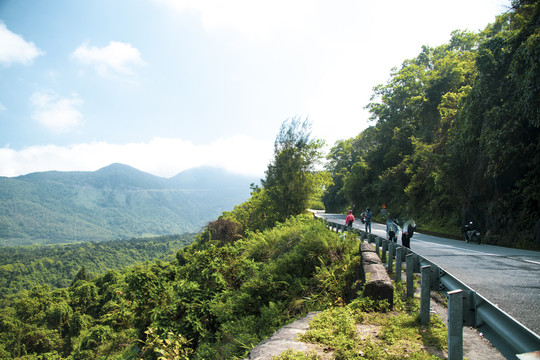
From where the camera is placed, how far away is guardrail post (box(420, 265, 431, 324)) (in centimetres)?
459

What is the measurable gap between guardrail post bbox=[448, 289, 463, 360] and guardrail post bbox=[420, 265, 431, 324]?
4.60 feet

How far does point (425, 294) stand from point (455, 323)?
1803mm

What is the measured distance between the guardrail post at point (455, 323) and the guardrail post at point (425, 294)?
4.60 ft

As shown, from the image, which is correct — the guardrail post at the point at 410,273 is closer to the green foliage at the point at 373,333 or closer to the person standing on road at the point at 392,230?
the green foliage at the point at 373,333

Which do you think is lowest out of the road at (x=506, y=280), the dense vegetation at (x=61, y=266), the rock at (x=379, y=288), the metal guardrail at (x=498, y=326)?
A: the dense vegetation at (x=61, y=266)

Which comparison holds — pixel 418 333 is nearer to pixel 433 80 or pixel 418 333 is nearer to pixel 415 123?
pixel 433 80

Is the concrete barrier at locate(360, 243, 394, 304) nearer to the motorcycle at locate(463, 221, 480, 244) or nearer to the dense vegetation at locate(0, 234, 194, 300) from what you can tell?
the motorcycle at locate(463, 221, 480, 244)

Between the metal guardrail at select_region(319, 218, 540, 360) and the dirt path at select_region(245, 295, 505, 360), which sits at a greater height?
the metal guardrail at select_region(319, 218, 540, 360)

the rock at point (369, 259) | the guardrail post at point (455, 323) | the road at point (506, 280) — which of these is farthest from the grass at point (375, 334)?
the road at point (506, 280)

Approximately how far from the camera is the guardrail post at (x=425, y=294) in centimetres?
459

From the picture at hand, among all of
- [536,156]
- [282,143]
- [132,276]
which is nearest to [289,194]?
[282,143]

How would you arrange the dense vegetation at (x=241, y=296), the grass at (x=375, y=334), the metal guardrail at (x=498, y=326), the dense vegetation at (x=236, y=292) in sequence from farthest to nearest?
the dense vegetation at (x=236, y=292)
the dense vegetation at (x=241, y=296)
the grass at (x=375, y=334)
the metal guardrail at (x=498, y=326)

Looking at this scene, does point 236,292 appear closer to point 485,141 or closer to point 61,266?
point 485,141

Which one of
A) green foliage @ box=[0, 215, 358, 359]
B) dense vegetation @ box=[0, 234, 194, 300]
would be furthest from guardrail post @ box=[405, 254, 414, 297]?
dense vegetation @ box=[0, 234, 194, 300]
